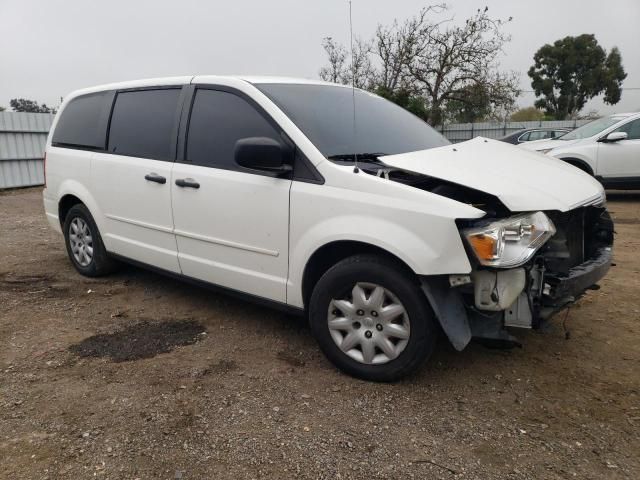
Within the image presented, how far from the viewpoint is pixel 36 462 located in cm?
227

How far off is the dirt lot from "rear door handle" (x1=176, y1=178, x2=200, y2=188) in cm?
105

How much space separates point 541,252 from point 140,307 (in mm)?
3089

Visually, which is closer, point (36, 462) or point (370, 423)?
point (36, 462)

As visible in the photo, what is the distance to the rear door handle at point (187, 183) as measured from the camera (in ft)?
11.6

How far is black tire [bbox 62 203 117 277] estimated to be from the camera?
4.69m

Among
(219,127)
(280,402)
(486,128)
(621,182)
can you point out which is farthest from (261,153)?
(486,128)

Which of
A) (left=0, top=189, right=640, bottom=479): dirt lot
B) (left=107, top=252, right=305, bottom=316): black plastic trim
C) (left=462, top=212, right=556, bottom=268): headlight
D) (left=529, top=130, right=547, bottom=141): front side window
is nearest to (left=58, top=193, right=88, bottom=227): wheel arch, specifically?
(left=107, top=252, right=305, bottom=316): black plastic trim

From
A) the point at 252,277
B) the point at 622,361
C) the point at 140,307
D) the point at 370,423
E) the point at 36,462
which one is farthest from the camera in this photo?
the point at 140,307

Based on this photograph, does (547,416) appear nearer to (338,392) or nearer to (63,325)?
(338,392)

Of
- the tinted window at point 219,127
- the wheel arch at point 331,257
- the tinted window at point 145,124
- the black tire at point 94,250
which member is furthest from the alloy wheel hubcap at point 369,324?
the black tire at point 94,250

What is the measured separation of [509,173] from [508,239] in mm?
555

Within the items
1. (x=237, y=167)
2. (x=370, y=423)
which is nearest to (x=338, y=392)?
(x=370, y=423)

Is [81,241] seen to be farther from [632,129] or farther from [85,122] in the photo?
[632,129]

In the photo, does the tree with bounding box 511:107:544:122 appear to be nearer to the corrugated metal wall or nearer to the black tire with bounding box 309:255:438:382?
the corrugated metal wall
